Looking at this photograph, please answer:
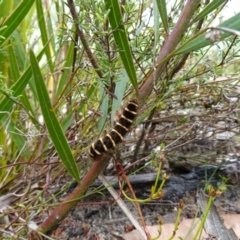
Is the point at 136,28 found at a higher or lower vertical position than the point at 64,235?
higher

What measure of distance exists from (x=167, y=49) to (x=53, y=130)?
29 cm

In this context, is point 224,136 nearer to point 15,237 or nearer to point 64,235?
point 64,235

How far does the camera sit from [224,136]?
1479 millimetres

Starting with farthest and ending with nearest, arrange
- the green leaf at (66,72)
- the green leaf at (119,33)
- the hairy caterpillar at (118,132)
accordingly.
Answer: the green leaf at (66,72) < the hairy caterpillar at (118,132) < the green leaf at (119,33)

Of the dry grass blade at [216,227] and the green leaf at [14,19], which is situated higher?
the green leaf at [14,19]

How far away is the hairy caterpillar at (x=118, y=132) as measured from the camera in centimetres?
91

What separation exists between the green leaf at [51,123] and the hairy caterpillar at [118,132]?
5 cm

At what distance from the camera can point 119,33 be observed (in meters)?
0.85

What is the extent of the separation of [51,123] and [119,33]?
0.23 m

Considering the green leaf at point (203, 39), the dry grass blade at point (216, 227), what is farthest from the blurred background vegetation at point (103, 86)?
the dry grass blade at point (216, 227)

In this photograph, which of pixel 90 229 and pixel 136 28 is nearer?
pixel 136 28

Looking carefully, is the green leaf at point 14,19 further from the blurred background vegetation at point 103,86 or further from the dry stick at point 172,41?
the dry stick at point 172,41

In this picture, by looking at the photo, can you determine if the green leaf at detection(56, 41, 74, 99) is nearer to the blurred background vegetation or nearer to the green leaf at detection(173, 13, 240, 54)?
the blurred background vegetation

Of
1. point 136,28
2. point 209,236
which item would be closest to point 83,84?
point 136,28
